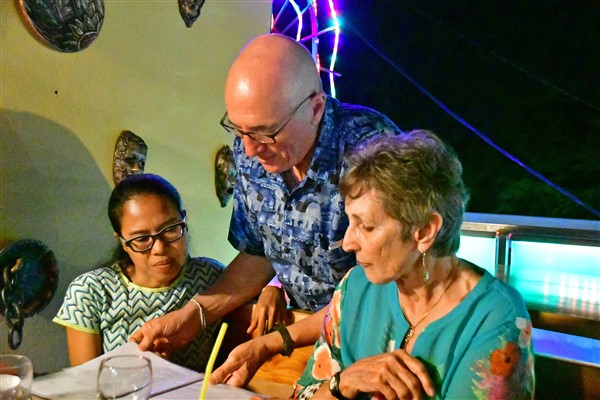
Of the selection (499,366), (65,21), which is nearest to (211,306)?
(499,366)

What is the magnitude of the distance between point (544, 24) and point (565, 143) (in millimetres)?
990

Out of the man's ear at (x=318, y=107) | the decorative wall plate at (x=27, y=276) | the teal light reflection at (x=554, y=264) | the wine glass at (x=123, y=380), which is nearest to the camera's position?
the wine glass at (x=123, y=380)

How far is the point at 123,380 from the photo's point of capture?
1174 millimetres

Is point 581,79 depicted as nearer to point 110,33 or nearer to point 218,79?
point 218,79

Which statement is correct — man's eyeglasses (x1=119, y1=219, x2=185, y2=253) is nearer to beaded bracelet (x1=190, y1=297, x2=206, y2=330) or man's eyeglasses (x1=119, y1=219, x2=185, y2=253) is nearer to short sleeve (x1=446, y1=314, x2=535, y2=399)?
beaded bracelet (x1=190, y1=297, x2=206, y2=330)

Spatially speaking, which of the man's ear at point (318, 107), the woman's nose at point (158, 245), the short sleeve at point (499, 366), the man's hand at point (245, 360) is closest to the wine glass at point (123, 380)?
the man's hand at point (245, 360)

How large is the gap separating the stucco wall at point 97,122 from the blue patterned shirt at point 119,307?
342 mm

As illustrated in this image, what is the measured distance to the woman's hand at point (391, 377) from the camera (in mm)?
1220

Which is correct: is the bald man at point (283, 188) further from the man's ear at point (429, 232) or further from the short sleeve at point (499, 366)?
the short sleeve at point (499, 366)

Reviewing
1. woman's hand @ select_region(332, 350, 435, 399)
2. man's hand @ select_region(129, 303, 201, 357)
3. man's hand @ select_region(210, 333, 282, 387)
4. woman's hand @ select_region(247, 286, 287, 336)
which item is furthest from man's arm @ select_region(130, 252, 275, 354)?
woman's hand @ select_region(332, 350, 435, 399)

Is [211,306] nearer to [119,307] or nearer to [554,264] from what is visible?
[119,307]

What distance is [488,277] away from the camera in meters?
1.33

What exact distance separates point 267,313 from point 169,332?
12.4 inches

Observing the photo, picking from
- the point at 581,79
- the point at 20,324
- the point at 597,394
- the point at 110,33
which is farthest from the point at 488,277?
the point at 581,79
